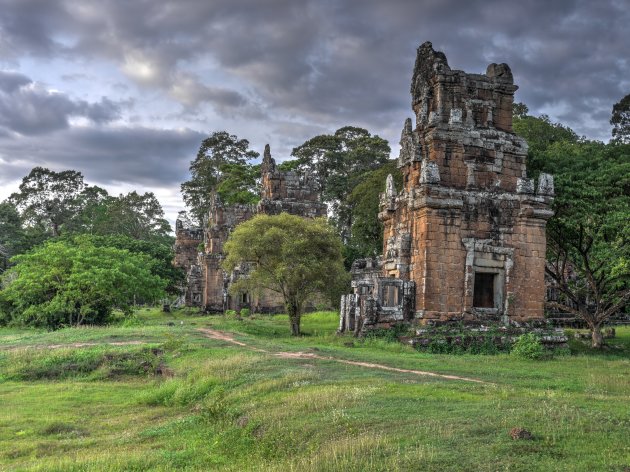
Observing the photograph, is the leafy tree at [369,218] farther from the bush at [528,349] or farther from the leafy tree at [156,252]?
the bush at [528,349]

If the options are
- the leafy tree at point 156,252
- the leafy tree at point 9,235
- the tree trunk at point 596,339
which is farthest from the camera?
the leafy tree at point 9,235

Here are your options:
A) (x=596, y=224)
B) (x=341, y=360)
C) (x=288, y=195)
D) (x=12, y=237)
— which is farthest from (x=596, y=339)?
(x=12, y=237)

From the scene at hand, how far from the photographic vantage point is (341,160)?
59.2 meters

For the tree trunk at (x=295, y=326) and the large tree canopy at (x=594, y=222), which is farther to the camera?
the tree trunk at (x=295, y=326)

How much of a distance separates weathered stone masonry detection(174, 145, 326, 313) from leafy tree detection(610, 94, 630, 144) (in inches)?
928

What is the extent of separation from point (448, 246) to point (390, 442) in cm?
1295

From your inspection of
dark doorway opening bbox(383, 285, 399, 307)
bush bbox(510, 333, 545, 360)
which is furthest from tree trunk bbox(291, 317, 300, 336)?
bush bbox(510, 333, 545, 360)

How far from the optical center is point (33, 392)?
14914mm

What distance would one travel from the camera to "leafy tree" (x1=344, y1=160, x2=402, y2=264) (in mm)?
39719

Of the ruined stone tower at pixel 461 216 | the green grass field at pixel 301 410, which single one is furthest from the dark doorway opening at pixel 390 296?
the green grass field at pixel 301 410

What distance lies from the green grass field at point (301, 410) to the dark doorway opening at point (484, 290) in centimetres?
394

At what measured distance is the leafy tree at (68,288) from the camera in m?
29.2

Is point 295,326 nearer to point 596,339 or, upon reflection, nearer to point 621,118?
point 596,339

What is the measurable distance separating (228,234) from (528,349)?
1218 inches
